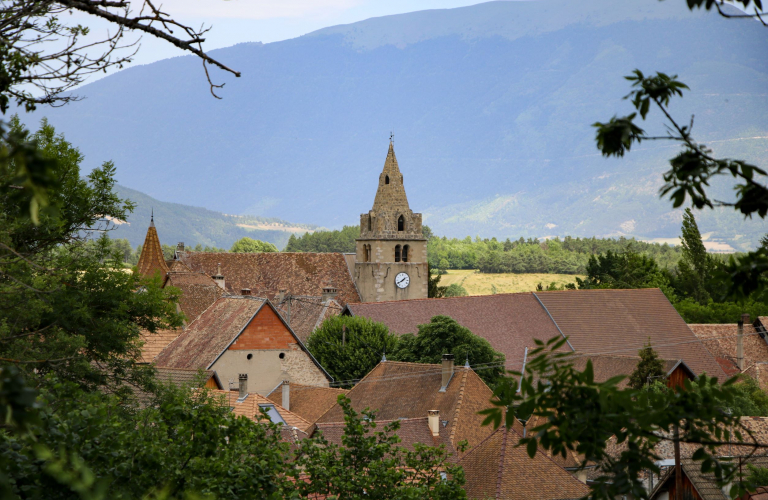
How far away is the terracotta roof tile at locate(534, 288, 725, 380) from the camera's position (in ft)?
153

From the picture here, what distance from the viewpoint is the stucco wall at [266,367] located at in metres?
36.2

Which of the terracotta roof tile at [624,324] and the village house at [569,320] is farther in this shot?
the terracotta roof tile at [624,324]

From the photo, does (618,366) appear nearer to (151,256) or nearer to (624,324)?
(624,324)

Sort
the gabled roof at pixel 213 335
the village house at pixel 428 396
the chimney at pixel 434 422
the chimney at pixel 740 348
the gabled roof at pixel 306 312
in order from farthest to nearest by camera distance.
Result: the gabled roof at pixel 306 312
the chimney at pixel 740 348
the gabled roof at pixel 213 335
the village house at pixel 428 396
the chimney at pixel 434 422

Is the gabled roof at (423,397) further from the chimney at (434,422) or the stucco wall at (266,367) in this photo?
the stucco wall at (266,367)

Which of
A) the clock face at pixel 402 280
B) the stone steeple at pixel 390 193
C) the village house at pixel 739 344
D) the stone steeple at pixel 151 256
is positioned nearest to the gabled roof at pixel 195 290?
the stone steeple at pixel 151 256

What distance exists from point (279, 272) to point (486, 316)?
19778mm

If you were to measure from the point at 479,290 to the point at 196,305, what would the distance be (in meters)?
92.5

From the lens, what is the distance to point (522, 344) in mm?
45969

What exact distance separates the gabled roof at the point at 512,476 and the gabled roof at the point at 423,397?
3.01 meters

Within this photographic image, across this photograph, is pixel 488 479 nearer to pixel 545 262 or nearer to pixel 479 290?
pixel 479 290

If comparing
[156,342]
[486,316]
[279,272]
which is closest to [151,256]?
[279,272]

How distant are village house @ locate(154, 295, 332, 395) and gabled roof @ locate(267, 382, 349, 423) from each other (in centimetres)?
85

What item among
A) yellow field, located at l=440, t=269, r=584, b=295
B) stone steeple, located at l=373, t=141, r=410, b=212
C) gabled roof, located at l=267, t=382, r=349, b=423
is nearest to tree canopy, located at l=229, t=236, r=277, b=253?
yellow field, located at l=440, t=269, r=584, b=295
